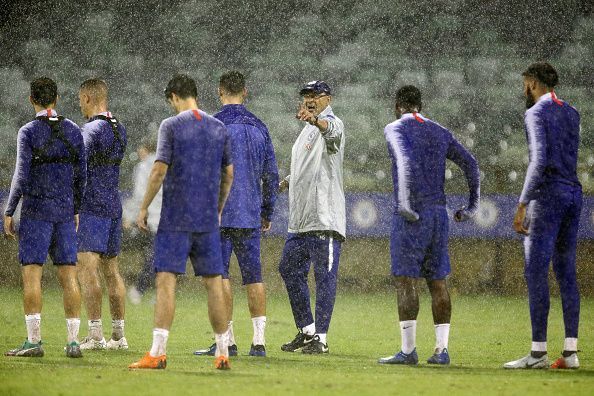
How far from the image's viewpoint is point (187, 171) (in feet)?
22.5

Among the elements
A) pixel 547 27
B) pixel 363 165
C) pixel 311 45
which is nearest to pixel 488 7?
pixel 547 27

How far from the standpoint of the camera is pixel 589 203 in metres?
14.9

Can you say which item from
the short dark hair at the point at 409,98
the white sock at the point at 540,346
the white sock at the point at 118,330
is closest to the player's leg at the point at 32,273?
the white sock at the point at 118,330

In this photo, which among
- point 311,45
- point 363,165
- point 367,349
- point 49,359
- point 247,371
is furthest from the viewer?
point 311,45

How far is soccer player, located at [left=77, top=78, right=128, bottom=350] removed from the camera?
27.6 ft

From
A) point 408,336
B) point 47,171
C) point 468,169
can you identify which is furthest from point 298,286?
point 47,171

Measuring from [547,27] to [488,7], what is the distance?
1.03m

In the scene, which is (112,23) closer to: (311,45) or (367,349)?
(311,45)

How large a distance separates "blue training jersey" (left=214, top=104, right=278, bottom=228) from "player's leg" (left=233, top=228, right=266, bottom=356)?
0.10 meters

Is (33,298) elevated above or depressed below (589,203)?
below

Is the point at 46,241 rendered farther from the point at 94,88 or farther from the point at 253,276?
the point at 253,276

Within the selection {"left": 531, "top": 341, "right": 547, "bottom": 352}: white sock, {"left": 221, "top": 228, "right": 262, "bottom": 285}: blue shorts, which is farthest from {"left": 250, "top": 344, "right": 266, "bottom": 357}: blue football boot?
{"left": 531, "top": 341, "right": 547, "bottom": 352}: white sock

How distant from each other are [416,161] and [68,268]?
232 centimetres

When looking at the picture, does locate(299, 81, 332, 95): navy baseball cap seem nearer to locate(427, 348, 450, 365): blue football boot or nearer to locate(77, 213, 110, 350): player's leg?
locate(77, 213, 110, 350): player's leg
